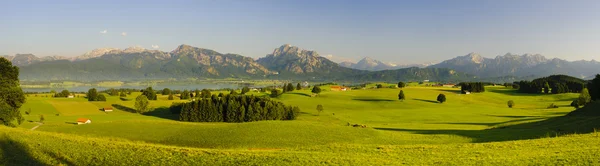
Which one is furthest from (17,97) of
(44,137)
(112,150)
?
(112,150)

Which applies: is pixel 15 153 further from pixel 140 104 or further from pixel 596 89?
pixel 596 89

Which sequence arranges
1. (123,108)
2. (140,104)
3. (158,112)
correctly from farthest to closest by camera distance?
(123,108) → (158,112) → (140,104)

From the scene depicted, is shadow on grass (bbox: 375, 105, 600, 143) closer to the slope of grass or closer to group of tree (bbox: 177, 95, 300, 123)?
the slope of grass

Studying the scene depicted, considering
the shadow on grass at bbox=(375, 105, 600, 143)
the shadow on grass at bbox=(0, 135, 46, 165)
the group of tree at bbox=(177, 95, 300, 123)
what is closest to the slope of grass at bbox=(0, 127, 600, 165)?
the shadow on grass at bbox=(0, 135, 46, 165)

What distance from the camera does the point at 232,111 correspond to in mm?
89750

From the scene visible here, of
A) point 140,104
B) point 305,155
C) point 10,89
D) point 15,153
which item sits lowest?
point 140,104

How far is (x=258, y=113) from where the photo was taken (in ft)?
297

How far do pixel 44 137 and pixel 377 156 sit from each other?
29602 millimetres

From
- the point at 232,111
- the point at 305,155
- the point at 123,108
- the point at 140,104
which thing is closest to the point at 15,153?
the point at 305,155

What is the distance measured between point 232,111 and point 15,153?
214 feet

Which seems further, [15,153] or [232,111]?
[232,111]

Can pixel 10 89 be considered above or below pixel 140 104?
above

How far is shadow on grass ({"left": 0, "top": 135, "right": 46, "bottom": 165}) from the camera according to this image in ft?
74.7

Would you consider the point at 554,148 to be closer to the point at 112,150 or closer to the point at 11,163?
the point at 112,150
